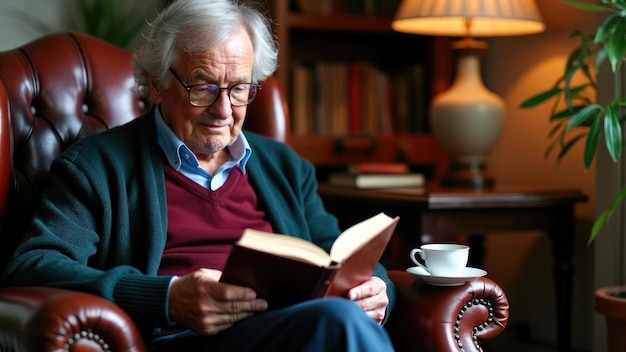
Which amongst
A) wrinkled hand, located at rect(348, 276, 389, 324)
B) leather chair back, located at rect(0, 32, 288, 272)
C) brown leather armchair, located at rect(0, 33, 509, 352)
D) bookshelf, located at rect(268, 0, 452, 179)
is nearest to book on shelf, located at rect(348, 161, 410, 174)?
bookshelf, located at rect(268, 0, 452, 179)

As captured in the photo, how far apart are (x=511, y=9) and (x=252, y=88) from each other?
97cm

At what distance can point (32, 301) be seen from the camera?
135 cm

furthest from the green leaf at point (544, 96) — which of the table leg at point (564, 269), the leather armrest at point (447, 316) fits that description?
the leather armrest at point (447, 316)

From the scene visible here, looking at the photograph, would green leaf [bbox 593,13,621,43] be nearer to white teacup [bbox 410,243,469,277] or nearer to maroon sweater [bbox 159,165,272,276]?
white teacup [bbox 410,243,469,277]

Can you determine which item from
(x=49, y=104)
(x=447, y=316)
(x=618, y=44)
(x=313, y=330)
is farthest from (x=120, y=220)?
(x=618, y=44)

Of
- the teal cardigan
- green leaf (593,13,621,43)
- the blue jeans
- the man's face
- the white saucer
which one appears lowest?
the white saucer

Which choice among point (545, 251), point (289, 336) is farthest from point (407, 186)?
point (289, 336)

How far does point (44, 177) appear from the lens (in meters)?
1.90

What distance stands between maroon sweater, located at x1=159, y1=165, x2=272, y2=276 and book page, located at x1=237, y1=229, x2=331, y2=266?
0.41 meters

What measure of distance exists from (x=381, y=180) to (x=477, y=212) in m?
0.31

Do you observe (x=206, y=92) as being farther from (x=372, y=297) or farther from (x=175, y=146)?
(x=372, y=297)

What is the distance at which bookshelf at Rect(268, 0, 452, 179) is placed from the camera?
2857mm

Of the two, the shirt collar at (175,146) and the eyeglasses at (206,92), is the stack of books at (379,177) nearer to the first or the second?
the shirt collar at (175,146)

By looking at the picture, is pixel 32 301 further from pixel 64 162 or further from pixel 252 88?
pixel 252 88
